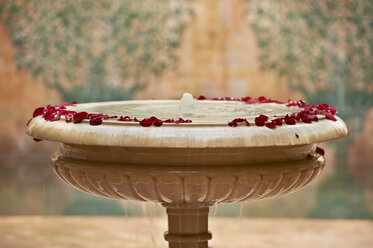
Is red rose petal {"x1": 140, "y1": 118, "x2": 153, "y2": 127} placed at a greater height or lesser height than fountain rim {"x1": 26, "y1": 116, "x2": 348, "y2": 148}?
greater

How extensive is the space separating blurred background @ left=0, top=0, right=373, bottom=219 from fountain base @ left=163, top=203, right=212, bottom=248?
5103mm

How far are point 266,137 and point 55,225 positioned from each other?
11.7 feet

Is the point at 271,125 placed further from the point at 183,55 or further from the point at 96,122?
the point at 183,55

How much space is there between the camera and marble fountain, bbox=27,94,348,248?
7.75ft

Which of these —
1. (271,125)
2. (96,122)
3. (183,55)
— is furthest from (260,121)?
(183,55)

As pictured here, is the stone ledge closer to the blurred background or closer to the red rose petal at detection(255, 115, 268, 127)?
the blurred background

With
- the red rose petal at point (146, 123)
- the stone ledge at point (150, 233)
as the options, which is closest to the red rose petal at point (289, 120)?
the red rose petal at point (146, 123)

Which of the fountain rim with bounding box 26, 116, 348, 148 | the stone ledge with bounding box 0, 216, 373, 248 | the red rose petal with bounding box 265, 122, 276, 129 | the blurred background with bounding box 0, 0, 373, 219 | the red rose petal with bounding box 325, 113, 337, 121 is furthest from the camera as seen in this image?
the blurred background with bounding box 0, 0, 373, 219

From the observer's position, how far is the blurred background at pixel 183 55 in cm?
791

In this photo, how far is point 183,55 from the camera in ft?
26.1

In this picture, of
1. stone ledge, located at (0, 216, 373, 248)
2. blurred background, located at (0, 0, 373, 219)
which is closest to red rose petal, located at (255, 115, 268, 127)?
stone ledge, located at (0, 216, 373, 248)

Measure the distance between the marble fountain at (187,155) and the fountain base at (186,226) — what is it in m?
0.11

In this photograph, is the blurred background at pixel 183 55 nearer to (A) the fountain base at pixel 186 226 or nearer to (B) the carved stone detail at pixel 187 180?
(A) the fountain base at pixel 186 226

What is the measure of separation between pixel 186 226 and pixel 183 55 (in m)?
5.26
